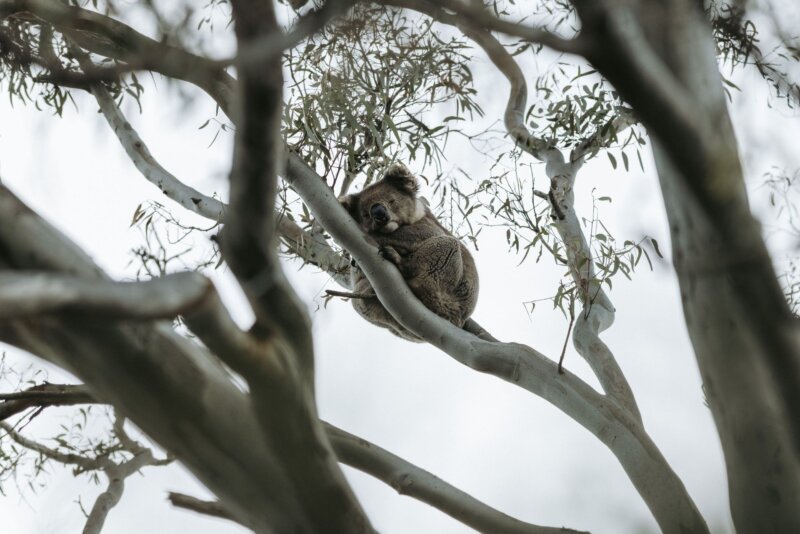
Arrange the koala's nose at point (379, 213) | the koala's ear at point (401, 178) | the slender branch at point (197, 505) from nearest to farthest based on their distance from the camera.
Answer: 1. the slender branch at point (197, 505)
2. the koala's nose at point (379, 213)
3. the koala's ear at point (401, 178)

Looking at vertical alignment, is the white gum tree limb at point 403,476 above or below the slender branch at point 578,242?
below

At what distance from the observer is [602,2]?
138 cm

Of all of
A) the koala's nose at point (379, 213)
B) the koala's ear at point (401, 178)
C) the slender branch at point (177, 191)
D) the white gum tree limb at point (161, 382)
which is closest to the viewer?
the white gum tree limb at point (161, 382)

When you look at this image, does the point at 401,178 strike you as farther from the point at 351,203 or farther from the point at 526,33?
the point at 526,33

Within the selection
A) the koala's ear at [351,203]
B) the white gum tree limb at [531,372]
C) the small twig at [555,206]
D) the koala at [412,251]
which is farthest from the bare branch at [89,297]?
the koala's ear at [351,203]

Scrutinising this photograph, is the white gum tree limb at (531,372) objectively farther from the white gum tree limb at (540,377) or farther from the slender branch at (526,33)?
the slender branch at (526,33)

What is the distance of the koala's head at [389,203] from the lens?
535cm

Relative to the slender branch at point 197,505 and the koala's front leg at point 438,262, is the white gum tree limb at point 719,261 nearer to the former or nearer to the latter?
the slender branch at point 197,505

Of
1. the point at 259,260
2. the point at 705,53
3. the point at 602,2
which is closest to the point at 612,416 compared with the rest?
Result: the point at 705,53

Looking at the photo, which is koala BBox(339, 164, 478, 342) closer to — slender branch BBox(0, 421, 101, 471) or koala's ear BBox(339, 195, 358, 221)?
koala's ear BBox(339, 195, 358, 221)

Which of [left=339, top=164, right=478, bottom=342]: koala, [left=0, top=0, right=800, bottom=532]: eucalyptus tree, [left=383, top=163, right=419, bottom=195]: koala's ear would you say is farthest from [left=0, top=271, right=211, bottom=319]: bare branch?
[left=383, top=163, right=419, bottom=195]: koala's ear

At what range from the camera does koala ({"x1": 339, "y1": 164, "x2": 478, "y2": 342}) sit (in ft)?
16.9

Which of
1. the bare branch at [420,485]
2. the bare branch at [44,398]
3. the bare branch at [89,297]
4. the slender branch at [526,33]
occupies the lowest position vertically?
the bare branch at [89,297]

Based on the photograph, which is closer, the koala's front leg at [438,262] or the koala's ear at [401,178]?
the koala's front leg at [438,262]
